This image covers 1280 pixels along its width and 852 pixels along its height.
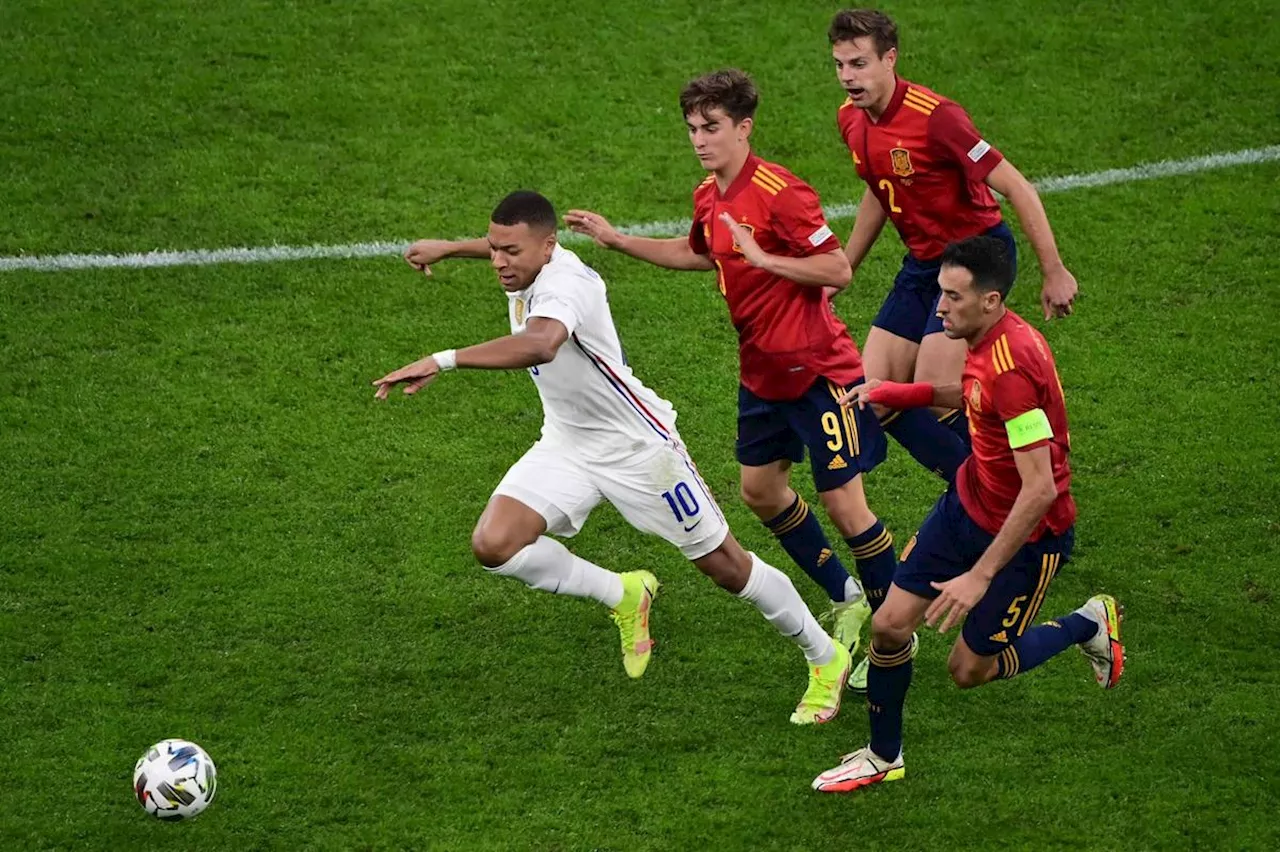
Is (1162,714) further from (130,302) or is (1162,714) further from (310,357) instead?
(130,302)

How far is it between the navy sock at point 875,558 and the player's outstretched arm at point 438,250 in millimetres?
2097

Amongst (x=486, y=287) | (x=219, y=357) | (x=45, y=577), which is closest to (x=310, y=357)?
(x=219, y=357)

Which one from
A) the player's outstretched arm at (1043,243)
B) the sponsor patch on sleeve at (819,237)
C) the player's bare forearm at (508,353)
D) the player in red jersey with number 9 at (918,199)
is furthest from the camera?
the player in red jersey with number 9 at (918,199)

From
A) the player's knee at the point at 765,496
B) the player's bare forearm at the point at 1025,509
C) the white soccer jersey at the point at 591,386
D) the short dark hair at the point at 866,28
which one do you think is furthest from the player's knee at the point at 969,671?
the short dark hair at the point at 866,28

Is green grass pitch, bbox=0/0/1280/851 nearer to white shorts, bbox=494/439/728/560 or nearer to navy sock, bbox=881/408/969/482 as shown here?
navy sock, bbox=881/408/969/482

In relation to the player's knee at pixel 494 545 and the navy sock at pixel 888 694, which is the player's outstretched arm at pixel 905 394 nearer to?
the navy sock at pixel 888 694

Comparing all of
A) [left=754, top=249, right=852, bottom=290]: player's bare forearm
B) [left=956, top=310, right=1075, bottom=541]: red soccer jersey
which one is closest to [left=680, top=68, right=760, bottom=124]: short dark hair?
[left=754, top=249, right=852, bottom=290]: player's bare forearm

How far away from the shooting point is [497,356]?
6.32m

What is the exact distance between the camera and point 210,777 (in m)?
6.45

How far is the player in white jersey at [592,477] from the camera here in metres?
6.98

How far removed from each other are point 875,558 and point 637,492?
1.11 metres

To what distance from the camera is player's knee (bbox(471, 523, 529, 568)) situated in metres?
7.06

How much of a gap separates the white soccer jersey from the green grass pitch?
1.07 metres

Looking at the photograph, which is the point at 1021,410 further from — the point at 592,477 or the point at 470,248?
the point at 470,248
